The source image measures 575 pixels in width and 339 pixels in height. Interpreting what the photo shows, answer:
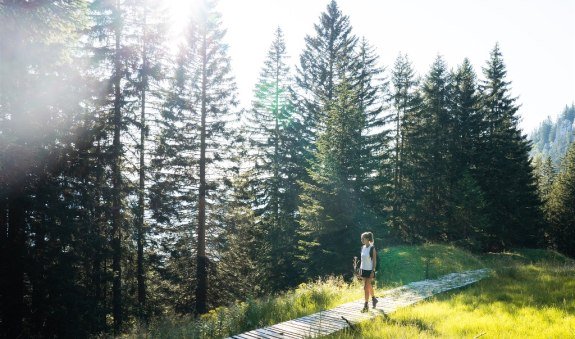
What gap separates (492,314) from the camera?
7.88 m

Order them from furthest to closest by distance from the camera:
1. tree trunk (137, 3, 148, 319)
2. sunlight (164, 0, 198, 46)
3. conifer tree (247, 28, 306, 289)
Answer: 1. conifer tree (247, 28, 306, 289)
2. sunlight (164, 0, 198, 46)
3. tree trunk (137, 3, 148, 319)

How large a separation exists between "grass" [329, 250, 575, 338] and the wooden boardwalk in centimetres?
44

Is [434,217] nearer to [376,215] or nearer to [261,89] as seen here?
[376,215]

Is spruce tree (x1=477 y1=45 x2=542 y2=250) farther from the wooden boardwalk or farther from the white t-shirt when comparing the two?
the white t-shirt

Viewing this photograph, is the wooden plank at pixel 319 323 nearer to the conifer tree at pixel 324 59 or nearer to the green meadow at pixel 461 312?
the green meadow at pixel 461 312

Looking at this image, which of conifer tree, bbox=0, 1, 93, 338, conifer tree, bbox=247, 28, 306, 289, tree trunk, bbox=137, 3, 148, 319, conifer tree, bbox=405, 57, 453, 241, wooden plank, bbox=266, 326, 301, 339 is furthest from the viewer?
conifer tree, bbox=405, 57, 453, 241

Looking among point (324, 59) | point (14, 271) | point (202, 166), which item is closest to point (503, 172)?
point (324, 59)

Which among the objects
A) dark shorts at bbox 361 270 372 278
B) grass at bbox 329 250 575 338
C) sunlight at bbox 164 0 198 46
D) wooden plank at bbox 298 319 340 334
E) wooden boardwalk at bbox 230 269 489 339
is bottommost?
wooden boardwalk at bbox 230 269 489 339

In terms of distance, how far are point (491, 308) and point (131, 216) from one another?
15.7 meters

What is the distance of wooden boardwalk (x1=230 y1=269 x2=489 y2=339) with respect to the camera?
24.8ft

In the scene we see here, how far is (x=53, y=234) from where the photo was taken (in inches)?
488

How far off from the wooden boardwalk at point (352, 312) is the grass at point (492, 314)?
0.44 m

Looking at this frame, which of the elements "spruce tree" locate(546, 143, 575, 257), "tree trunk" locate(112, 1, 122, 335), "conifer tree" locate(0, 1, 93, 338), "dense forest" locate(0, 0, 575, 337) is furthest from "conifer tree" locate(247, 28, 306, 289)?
"spruce tree" locate(546, 143, 575, 257)

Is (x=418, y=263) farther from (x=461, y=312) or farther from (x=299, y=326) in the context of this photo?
(x=299, y=326)
